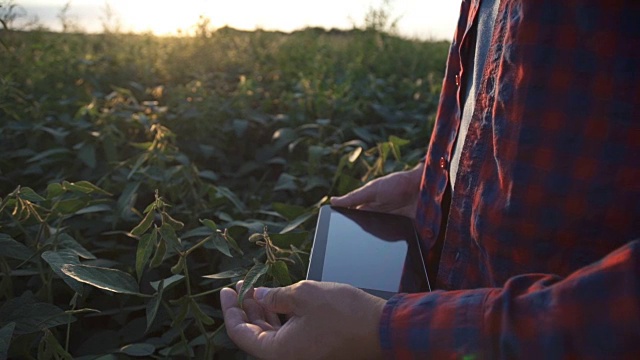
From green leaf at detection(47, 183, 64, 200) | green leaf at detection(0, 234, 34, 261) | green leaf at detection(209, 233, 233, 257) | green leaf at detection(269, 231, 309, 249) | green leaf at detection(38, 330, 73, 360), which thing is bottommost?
green leaf at detection(38, 330, 73, 360)

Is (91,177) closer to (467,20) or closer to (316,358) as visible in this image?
(467,20)

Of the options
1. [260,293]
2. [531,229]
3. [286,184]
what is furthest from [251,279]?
[286,184]

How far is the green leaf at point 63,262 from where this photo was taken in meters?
1.06

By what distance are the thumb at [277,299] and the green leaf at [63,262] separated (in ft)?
0.94

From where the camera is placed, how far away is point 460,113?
1.28m

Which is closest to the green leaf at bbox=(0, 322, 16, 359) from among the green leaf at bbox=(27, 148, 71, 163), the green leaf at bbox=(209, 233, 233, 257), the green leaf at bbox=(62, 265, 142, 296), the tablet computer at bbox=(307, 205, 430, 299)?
the green leaf at bbox=(62, 265, 142, 296)

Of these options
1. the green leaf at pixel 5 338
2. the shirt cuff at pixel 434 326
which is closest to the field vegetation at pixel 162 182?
the green leaf at pixel 5 338

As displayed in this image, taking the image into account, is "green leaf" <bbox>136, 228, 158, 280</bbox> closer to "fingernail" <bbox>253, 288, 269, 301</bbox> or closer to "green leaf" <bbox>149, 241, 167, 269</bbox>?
"green leaf" <bbox>149, 241, 167, 269</bbox>

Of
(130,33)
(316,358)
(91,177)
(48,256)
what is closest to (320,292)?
(316,358)

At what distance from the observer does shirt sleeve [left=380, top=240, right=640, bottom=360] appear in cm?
73

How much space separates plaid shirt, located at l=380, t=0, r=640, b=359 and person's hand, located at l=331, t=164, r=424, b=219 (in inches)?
17.7

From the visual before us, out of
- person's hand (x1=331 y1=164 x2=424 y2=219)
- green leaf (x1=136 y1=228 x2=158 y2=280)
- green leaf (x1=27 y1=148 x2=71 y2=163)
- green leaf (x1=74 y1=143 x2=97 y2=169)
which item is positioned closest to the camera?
green leaf (x1=136 y1=228 x2=158 y2=280)

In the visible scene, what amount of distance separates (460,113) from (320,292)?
1.69 ft

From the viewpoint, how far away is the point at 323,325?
89cm
